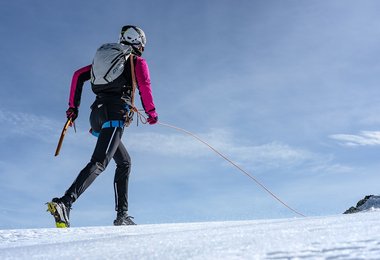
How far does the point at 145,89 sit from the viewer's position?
19.6 ft

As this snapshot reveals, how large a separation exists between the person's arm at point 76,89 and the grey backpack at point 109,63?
0.35m

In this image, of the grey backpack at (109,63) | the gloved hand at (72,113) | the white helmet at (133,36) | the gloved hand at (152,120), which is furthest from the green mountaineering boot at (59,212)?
the white helmet at (133,36)

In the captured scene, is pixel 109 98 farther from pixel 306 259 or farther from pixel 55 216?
pixel 306 259

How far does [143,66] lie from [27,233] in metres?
2.77

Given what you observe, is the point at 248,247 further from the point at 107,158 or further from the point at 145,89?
the point at 145,89

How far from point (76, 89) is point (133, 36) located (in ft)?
3.85

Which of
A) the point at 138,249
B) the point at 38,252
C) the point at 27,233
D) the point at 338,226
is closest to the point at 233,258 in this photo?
the point at 138,249

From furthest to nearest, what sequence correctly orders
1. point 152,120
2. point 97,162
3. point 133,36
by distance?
1. point 133,36
2. point 152,120
3. point 97,162

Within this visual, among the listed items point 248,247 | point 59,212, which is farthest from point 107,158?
point 248,247

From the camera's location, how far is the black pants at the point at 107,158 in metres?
5.41

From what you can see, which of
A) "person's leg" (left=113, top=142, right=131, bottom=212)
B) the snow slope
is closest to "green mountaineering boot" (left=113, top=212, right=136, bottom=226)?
"person's leg" (left=113, top=142, right=131, bottom=212)

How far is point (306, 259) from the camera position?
1.72m

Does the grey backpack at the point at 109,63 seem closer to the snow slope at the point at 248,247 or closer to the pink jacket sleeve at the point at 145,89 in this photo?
the pink jacket sleeve at the point at 145,89

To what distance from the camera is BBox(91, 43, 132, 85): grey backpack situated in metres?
5.97
